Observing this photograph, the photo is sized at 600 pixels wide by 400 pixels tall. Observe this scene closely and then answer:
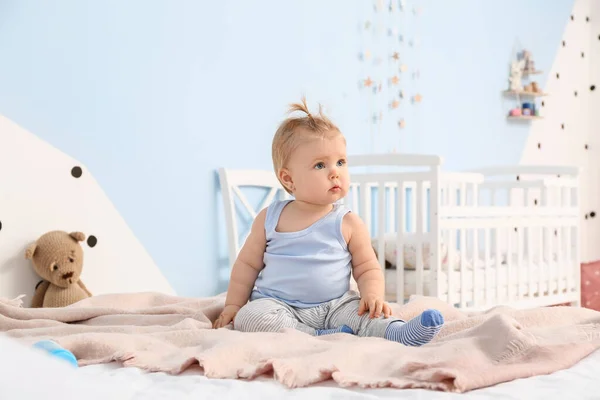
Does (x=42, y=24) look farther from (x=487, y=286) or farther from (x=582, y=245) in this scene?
(x=582, y=245)

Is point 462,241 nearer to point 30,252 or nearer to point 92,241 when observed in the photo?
point 92,241

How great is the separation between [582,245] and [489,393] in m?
3.89

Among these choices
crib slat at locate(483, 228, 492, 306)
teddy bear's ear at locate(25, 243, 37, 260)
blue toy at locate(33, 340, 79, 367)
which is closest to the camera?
blue toy at locate(33, 340, 79, 367)

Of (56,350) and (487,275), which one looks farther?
(487,275)

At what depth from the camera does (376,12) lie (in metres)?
3.44

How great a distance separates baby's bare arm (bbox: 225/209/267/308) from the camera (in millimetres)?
1518

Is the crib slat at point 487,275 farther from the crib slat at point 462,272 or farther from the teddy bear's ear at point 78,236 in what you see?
the teddy bear's ear at point 78,236

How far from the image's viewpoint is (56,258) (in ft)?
7.18

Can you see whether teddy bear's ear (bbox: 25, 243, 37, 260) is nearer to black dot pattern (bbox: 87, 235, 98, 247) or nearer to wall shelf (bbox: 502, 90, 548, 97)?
black dot pattern (bbox: 87, 235, 98, 247)

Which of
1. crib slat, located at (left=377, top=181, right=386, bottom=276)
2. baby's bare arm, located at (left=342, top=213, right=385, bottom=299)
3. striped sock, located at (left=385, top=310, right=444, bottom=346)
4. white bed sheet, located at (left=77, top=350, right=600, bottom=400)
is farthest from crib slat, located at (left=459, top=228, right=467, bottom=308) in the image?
white bed sheet, located at (left=77, top=350, right=600, bottom=400)

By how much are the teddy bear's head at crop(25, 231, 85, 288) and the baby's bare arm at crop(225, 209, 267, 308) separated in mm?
864

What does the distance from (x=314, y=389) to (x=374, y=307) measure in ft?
1.57

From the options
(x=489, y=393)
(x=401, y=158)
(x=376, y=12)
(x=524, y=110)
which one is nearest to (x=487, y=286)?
(x=401, y=158)

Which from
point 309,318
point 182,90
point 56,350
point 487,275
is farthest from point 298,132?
point 487,275
